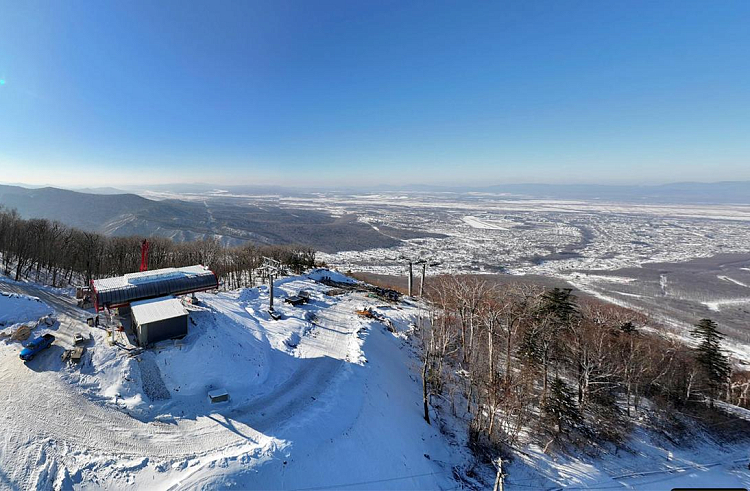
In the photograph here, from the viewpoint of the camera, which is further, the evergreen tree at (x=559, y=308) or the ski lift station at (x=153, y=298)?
the evergreen tree at (x=559, y=308)

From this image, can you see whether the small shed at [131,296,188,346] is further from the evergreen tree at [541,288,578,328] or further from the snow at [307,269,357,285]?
the evergreen tree at [541,288,578,328]

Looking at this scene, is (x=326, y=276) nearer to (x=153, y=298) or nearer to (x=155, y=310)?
(x=153, y=298)

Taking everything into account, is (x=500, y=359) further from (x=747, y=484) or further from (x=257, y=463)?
(x=257, y=463)

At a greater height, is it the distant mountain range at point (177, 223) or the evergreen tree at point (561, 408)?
the distant mountain range at point (177, 223)

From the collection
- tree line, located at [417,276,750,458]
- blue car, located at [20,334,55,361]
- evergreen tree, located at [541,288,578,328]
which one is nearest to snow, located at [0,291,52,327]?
blue car, located at [20,334,55,361]

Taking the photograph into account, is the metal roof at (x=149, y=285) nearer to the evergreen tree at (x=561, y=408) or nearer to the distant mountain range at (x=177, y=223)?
the evergreen tree at (x=561, y=408)

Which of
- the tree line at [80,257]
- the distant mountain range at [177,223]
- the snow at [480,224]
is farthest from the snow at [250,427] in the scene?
the snow at [480,224]

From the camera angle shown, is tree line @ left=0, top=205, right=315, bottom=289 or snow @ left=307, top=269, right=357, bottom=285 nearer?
tree line @ left=0, top=205, right=315, bottom=289
